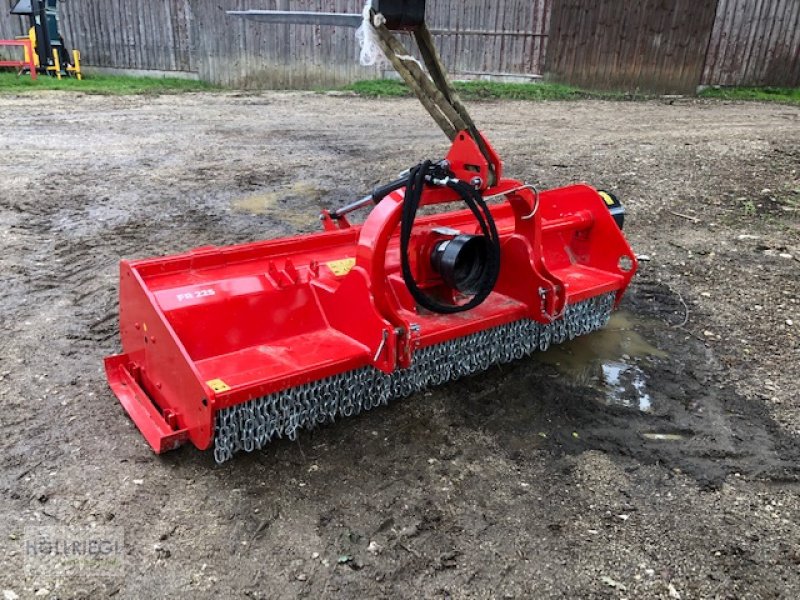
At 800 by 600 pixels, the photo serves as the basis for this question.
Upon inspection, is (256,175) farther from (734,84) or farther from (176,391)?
(734,84)

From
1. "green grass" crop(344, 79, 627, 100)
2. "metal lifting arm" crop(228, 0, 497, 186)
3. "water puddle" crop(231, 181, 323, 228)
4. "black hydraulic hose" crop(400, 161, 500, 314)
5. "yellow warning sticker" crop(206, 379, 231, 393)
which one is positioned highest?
"metal lifting arm" crop(228, 0, 497, 186)

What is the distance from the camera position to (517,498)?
8.68 feet

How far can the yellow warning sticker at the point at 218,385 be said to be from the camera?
97.3 inches

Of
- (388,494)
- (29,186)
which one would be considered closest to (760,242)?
(388,494)

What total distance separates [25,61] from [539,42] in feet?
32.5

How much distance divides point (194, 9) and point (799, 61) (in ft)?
35.6

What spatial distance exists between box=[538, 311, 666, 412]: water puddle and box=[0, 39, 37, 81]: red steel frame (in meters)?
12.8

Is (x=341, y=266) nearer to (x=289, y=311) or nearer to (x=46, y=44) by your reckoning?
(x=289, y=311)

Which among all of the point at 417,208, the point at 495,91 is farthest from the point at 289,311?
the point at 495,91

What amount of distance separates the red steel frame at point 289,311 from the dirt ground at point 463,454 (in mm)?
285

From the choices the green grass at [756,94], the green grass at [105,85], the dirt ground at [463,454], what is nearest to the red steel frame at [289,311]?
the dirt ground at [463,454]

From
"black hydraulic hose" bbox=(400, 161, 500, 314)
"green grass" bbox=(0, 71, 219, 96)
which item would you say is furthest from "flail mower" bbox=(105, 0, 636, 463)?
"green grass" bbox=(0, 71, 219, 96)

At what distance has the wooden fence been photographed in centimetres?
1230

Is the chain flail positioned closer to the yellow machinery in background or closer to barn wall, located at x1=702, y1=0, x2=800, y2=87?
barn wall, located at x1=702, y1=0, x2=800, y2=87
